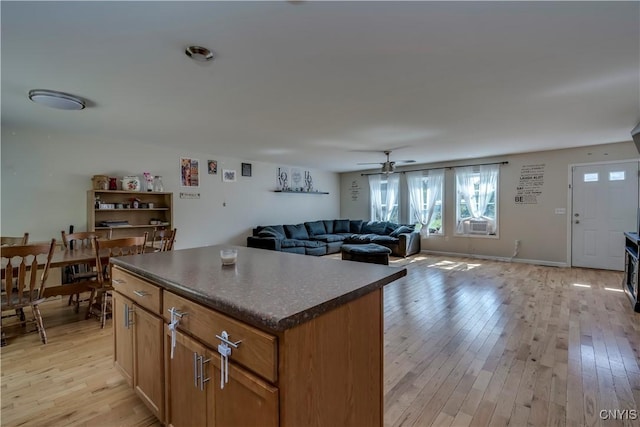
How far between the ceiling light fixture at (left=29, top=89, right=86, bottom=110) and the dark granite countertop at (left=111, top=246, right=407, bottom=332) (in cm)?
193

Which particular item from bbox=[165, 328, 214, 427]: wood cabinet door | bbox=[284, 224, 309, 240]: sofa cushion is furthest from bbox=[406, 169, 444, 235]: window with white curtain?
bbox=[165, 328, 214, 427]: wood cabinet door

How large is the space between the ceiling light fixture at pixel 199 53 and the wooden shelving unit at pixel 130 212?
129 inches

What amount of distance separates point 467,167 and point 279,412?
23.3ft

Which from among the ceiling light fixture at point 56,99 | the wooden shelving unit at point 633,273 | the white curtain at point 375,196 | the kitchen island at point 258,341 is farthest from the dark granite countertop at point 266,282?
the white curtain at point 375,196

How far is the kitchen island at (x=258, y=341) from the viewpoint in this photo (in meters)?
0.96

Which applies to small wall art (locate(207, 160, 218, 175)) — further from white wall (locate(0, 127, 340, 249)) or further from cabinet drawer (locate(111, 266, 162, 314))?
cabinet drawer (locate(111, 266, 162, 314))

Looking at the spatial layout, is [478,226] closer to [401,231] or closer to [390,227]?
[401,231]

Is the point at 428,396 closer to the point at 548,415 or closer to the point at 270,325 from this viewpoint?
the point at 548,415

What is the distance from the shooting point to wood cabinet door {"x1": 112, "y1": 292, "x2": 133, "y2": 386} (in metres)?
1.82

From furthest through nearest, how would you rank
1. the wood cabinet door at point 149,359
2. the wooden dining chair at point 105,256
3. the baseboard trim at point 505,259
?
the baseboard trim at point 505,259 → the wooden dining chair at point 105,256 → the wood cabinet door at point 149,359

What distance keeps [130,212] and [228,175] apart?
201 centimetres

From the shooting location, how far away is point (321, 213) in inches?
345

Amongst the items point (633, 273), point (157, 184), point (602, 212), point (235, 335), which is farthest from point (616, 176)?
point (157, 184)

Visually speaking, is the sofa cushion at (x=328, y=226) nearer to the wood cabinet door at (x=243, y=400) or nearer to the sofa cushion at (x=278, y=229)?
the sofa cushion at (x=278, y=229)
